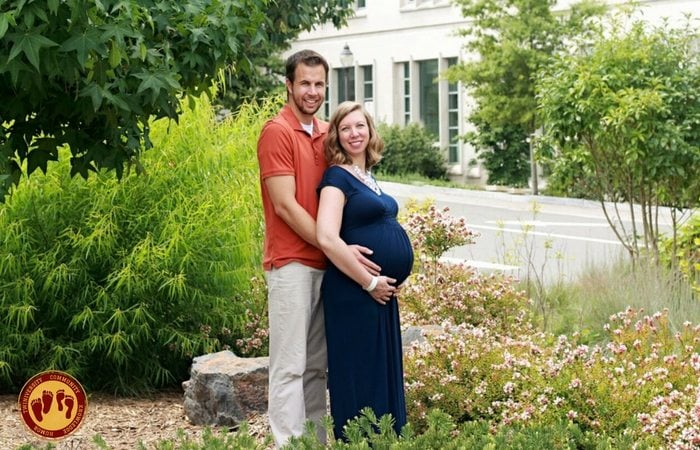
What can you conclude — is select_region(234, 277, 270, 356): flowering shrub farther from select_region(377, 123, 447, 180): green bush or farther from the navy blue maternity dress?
select_region(377, 123, 447, 180): green bush

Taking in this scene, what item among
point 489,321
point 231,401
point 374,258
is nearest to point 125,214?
point 231,401

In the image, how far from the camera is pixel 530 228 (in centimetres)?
1333

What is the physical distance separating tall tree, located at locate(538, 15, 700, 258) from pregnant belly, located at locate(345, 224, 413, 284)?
18.8 ft

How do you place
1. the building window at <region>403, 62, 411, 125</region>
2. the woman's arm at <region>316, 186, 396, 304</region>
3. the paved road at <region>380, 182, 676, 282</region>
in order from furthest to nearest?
the building window at <region>403, 62, 411, 125</region> < the paved road at <region>380, 182, 676, 282</region> < the woman's arm at <region>316, 186, 396, 304</region>

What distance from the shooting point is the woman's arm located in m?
5.58

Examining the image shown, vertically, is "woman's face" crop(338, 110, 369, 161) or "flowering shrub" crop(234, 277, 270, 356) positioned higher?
"woman's face" crop(338, 110, 369, 161)

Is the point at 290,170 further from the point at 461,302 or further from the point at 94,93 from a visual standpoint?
A: the point at 461,302

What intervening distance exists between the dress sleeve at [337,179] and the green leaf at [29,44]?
1.78 m

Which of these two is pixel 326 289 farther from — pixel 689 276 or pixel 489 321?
pixel 689 276

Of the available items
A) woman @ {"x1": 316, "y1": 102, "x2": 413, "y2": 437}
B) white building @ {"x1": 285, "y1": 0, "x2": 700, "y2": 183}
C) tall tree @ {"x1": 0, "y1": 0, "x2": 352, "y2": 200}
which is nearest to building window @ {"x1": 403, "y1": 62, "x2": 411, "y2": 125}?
white building @ {"x1": 285, "y1": 0, "x2": 700, "y2": 183}

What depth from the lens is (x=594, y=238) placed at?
1906 centimetres

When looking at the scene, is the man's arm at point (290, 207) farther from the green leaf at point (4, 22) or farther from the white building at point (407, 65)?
the white building at point (407, 65)

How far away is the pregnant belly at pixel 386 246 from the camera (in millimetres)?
5734

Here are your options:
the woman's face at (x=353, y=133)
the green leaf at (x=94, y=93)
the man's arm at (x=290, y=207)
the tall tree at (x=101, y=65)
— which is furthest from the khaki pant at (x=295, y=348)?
the green leaf at (x=94, y=93)
